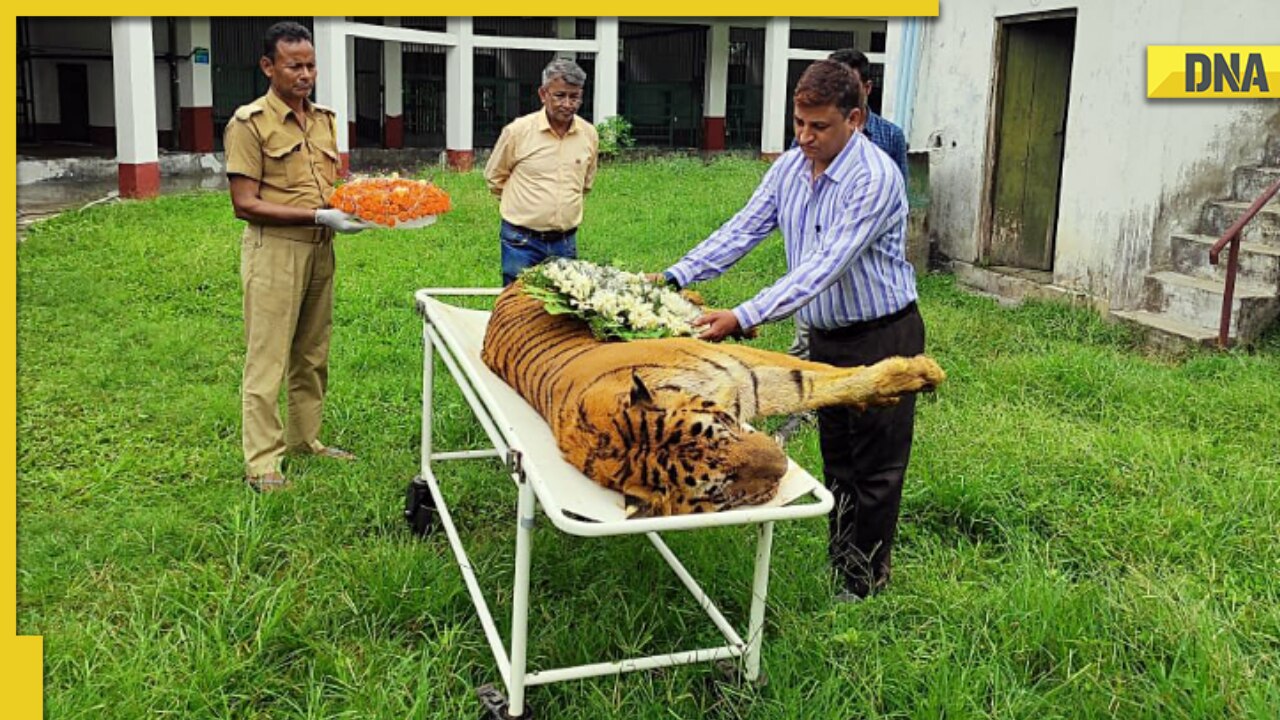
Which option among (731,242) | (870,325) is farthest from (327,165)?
(870,325)

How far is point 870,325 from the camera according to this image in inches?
131

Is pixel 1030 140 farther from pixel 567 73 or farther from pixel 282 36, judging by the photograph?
pixel 282 36

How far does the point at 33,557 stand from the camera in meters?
3.53

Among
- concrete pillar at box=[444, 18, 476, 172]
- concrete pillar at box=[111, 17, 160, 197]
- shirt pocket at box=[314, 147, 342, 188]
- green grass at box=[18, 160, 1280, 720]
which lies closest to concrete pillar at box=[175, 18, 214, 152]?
concrete pillar at box=[444, 18, 476, 172]

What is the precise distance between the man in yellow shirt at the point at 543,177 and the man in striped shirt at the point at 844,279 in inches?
70.6

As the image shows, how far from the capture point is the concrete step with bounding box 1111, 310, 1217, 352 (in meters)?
6.24

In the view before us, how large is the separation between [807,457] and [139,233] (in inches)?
290

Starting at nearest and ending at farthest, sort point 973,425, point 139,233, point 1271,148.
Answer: point 973,425 < point 1271,148 < point 139,233

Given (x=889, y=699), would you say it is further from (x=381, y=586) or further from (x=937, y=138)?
(x=937, y=138)

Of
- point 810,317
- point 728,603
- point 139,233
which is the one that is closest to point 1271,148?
point 810,317

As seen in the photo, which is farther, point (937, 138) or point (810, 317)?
point (937, 138)

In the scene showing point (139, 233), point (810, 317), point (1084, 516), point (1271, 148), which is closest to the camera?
point (810, 317)

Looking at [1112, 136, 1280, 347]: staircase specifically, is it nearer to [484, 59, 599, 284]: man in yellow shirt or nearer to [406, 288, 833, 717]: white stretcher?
[484, 59, 599, 284]: man in yellow shirt

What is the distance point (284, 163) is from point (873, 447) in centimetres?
243
